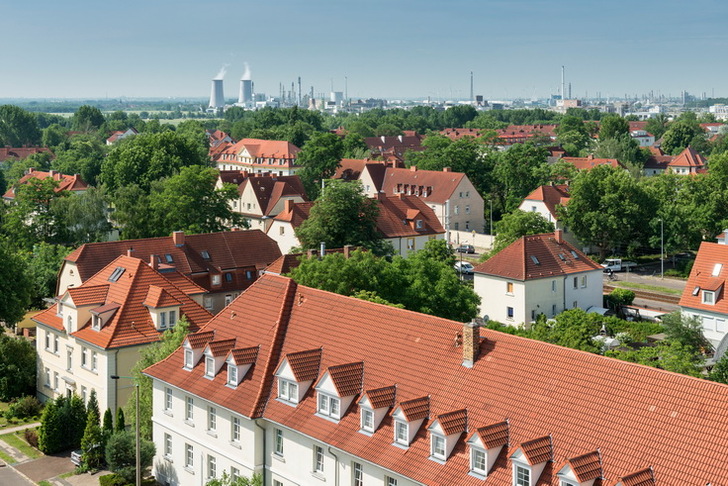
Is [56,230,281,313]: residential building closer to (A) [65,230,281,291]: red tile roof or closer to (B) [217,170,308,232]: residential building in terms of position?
(A) [65,230,281,291]: red tile roof

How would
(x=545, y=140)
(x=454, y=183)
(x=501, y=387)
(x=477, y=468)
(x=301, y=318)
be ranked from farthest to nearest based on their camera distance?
1. (x=545, y=140)
2. (x=454, y=183)
3. (x=301, y=318)
4. (x=501, y=387)
5. (x=477, y=468)

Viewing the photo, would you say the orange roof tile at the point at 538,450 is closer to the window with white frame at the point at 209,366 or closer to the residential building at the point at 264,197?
the window with white frame at the point at 209,366

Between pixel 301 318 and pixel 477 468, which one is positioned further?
pixel 301 318

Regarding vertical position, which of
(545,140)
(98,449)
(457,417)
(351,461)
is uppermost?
(545,140)

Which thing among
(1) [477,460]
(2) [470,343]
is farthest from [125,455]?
(1) [477,460]

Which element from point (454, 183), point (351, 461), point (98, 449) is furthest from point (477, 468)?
point (454, 183)

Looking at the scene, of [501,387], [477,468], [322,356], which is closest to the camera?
[477,468]

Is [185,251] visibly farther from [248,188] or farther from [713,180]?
[713,180]
